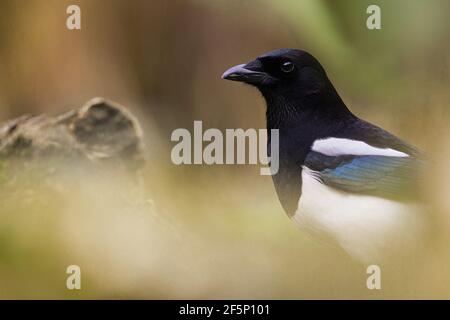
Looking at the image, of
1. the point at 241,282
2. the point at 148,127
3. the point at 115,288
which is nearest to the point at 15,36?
the point at 148,127

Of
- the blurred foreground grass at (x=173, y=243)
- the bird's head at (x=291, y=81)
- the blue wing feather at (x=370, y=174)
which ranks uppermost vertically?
the bird's head at (x=291, y=81)

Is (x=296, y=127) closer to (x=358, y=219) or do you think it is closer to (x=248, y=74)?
(x=248, y=74)

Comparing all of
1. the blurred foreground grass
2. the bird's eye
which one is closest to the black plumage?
the bird's eye

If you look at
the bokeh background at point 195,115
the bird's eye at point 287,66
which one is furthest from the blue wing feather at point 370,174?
the bird's eye at point 287,66

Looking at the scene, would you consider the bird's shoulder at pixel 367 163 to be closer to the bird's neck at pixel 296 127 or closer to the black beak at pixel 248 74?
the bird's neck at pixel 296 127

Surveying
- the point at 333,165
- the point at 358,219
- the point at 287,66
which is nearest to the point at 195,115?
the point at 287,66
